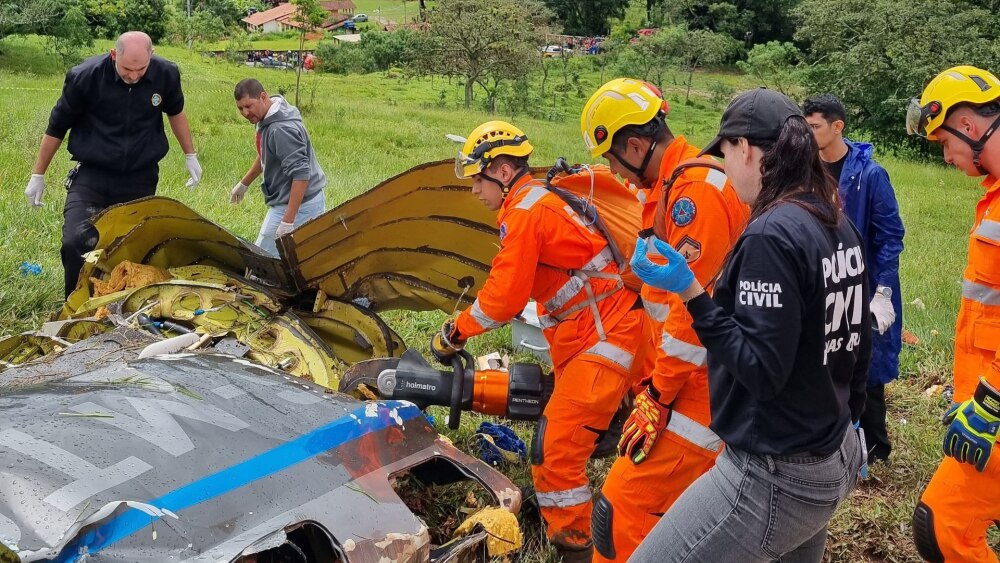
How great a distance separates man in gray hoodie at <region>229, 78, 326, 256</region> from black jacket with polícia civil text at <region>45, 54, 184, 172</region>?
550 millimetres

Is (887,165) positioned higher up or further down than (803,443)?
further down

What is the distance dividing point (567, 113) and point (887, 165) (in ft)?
37.4

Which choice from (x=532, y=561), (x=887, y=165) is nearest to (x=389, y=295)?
(x=532, y=561)

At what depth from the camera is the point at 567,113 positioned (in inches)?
1085

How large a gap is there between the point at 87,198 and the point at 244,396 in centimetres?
333

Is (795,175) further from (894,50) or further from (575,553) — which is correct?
(894,50)

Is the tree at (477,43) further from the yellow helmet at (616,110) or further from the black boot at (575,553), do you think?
the black boot at (575,553)

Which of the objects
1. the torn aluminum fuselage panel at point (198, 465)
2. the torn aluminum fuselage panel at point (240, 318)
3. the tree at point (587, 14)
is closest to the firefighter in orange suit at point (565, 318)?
the torn aluminum fuselage panel at point (198, 465)

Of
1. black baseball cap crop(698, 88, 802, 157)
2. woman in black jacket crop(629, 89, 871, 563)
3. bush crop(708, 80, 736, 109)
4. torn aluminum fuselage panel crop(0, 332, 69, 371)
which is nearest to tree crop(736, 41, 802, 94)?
bush crop(708, 80, 736, 109)

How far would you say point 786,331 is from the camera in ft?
6.19

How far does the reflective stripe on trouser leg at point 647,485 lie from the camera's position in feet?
9.04

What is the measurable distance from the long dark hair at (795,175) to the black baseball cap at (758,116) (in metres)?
0.04

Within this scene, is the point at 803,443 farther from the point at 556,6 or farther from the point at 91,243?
the point at 556,6

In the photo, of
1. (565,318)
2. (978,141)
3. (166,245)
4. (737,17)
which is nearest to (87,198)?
(166,245)
